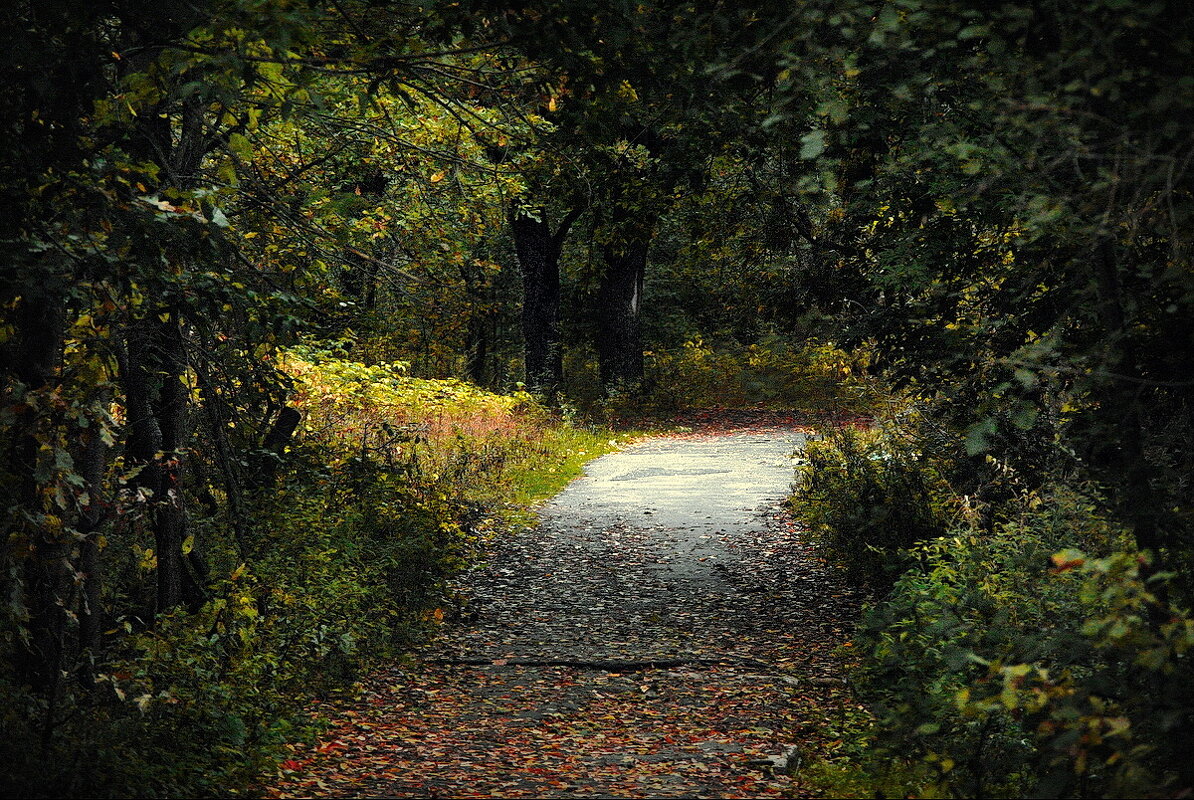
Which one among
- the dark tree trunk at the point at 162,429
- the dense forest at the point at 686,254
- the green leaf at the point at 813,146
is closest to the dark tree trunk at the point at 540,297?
the dense forest at the point at 686,254

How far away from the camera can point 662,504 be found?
14594 mm

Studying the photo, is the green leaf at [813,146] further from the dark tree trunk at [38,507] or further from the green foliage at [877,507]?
the green foliage at [877,507]

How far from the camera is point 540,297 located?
80.4 ft

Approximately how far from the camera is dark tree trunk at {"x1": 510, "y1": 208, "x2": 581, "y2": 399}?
2417cm

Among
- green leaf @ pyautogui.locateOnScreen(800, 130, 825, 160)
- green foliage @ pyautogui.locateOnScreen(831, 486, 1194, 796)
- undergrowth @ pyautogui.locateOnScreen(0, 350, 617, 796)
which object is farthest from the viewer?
undergrowth @ pyautogui.locateOnScreen(0, 350, 617, 796)

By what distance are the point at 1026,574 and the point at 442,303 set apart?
21.5m

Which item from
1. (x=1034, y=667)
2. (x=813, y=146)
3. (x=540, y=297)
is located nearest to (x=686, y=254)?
(x=813, y=146)

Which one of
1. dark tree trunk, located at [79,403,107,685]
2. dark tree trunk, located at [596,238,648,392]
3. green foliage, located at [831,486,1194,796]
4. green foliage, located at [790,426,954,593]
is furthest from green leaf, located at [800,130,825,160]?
dark tree trunk, located at [596,238,648,392]

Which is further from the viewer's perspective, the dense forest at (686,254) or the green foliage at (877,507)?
the green foliage at (877,507)

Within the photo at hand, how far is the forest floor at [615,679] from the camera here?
19.8 ft

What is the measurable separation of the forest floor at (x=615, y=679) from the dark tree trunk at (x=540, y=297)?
1097 centimetres

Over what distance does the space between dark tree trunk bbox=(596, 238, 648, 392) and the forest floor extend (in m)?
13.8

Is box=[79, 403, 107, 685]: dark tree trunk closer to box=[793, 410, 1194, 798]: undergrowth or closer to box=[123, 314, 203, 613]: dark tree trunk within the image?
box=[123, 314, 203, 613]: dark tree trunk

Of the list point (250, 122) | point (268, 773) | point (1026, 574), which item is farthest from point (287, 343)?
point (1026, 574)
